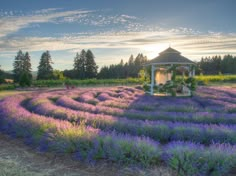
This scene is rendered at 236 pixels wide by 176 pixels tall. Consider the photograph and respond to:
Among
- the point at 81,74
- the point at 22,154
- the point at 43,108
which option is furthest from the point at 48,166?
the point at 81,74

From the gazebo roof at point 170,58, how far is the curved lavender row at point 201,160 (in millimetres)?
16174

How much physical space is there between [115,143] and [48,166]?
1360 millimetres

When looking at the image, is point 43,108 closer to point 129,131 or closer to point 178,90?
point 129,131

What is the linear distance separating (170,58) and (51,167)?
56.4 feet

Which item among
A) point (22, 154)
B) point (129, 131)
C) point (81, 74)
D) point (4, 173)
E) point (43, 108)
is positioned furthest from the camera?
point (81, 74)

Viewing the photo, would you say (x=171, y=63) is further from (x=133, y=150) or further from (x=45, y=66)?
(x=45, y=66)

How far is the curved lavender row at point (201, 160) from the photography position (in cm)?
415

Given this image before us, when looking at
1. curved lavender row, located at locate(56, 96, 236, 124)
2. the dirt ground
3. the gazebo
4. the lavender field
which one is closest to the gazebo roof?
the gazebo

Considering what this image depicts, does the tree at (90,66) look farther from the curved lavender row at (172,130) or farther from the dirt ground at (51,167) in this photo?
the dirt ground at (51,167)

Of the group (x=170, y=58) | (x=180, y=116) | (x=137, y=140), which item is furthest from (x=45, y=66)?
(x=137, y=140)

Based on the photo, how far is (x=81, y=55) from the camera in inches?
3059

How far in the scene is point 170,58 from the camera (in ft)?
68.3

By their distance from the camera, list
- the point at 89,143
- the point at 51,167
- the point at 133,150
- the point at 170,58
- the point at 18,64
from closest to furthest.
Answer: the point at 133,150, the point at 51,167, the point at 89,143, the point at 170,58, the point at 18,64

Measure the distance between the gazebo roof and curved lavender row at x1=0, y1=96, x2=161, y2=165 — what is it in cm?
1470
